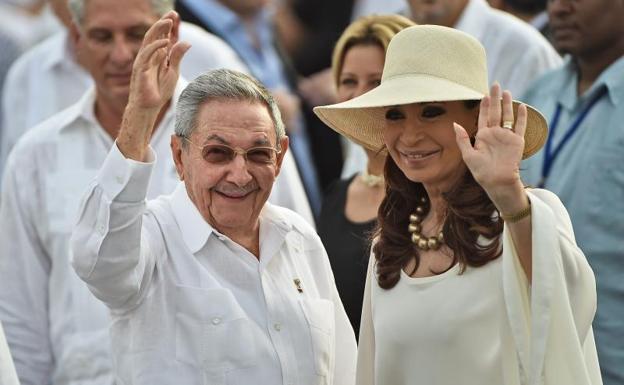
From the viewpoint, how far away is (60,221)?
6605mm

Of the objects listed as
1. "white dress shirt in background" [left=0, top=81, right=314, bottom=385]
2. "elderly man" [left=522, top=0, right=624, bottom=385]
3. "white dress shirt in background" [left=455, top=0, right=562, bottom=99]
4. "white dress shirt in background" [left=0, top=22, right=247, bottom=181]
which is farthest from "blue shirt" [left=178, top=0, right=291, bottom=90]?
"white dress shirt in background" [left=0, top=81, right=314, bottom=385]

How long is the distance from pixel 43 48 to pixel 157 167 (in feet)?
7.98

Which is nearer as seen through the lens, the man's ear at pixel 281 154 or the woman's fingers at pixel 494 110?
the woman's fingers at pixel 494 110

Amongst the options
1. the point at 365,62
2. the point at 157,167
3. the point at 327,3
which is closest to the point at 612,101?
the point at 365,62

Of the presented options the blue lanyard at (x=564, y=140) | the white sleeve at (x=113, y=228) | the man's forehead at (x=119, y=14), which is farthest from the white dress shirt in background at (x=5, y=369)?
the blue lanyard at (x=564, y=140)

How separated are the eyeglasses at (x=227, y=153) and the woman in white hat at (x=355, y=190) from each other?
4.14ft

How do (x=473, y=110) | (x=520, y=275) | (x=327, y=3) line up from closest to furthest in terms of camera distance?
(x=520, y=275), (x=473, y=110), (x=327, y=3)

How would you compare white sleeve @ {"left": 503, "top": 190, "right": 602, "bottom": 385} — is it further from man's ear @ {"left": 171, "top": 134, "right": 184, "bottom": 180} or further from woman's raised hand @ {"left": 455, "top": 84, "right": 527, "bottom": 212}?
man's ear @ {"left": 171, "top": 134, "right": 184, "bottom": 180}

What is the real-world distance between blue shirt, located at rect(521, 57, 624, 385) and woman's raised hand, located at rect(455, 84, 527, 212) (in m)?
1.89

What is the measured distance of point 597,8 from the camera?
24.6 feet

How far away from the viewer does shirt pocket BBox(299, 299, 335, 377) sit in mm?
5383

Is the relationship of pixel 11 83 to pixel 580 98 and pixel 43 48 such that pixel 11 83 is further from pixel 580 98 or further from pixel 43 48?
pixel 580 98

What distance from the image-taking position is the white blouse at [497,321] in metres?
4.73

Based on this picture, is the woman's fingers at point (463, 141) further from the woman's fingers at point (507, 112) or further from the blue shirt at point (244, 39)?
the blue shirt at point (244, 39)
